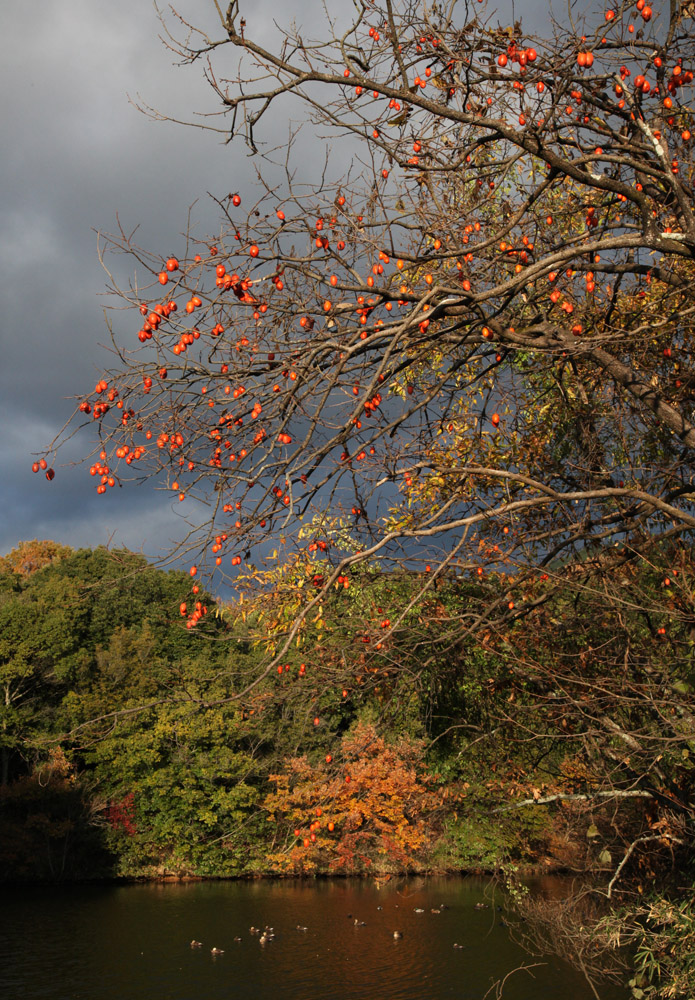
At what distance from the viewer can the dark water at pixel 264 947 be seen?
42.0 ft

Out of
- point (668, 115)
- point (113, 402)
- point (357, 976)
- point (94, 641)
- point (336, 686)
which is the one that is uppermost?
point (94, 641)

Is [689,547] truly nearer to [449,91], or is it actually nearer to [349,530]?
[349,530]

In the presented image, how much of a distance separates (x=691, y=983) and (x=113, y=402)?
4.76m

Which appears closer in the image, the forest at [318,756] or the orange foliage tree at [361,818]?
the forest at [318,756]

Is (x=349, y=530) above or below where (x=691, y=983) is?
above

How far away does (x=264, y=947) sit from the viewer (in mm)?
Result: 15297

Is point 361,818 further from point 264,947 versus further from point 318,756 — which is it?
Answer: point 264,947

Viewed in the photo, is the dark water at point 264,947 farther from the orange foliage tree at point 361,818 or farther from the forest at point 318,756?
the forest at point 318,756

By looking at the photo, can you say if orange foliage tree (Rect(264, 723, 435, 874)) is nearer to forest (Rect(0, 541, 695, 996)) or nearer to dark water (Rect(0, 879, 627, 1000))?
forest (Rect(0, 541, 695, 996))

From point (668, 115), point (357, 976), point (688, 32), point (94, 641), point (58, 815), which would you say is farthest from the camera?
point (94, 641)

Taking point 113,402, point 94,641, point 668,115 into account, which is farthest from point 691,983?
point 94,641

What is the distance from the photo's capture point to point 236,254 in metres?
3.80

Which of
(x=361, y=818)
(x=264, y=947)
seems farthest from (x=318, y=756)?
(x=264, y=947)

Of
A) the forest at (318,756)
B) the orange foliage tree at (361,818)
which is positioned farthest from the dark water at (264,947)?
the forest at (318,756)
